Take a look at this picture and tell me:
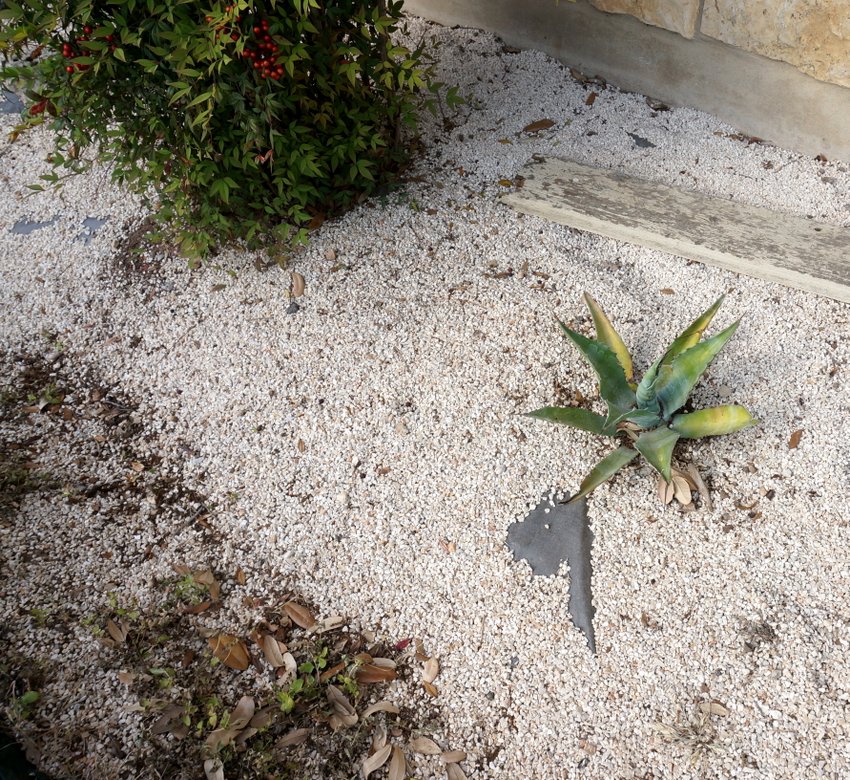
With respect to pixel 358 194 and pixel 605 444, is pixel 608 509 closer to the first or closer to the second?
pixel 605 444

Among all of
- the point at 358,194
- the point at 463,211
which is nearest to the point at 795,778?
the point at 463,211

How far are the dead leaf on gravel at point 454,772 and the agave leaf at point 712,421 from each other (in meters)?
1.12

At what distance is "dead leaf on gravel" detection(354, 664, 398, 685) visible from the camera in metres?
1.95

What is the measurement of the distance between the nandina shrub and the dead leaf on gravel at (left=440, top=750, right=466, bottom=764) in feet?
5.87

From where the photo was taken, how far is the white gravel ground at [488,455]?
1892mm

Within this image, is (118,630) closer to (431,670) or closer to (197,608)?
(197,608)

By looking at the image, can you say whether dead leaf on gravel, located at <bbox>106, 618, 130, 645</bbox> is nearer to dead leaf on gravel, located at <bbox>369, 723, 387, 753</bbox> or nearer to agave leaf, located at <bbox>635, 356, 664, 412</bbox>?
dead leaf on gravel, located at <bbox>369, 723, 387, 753</bbox>

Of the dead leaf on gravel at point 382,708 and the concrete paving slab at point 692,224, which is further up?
the concrete paving slab at point 692,224

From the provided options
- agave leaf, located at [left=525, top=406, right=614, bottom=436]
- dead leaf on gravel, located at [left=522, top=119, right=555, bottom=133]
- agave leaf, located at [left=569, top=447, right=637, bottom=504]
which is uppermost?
dead leaf on gravel, located at [left=522, top=119, right=555, bottom=133]

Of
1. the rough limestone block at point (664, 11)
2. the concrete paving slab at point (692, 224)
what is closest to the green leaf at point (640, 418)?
the concrete paving slab at point (692, 224)

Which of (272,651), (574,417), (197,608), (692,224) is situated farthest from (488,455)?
(692,224)

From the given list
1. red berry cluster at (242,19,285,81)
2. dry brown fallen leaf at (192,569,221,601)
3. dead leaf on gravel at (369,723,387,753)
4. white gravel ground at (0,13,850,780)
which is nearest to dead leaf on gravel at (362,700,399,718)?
dead leaf on gravel at (369,723,387,753)

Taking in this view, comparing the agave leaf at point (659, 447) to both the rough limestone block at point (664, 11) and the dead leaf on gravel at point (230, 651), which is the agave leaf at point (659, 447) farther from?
the rough limestone block at point (664, 11)

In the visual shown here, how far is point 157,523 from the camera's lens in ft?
7.56
